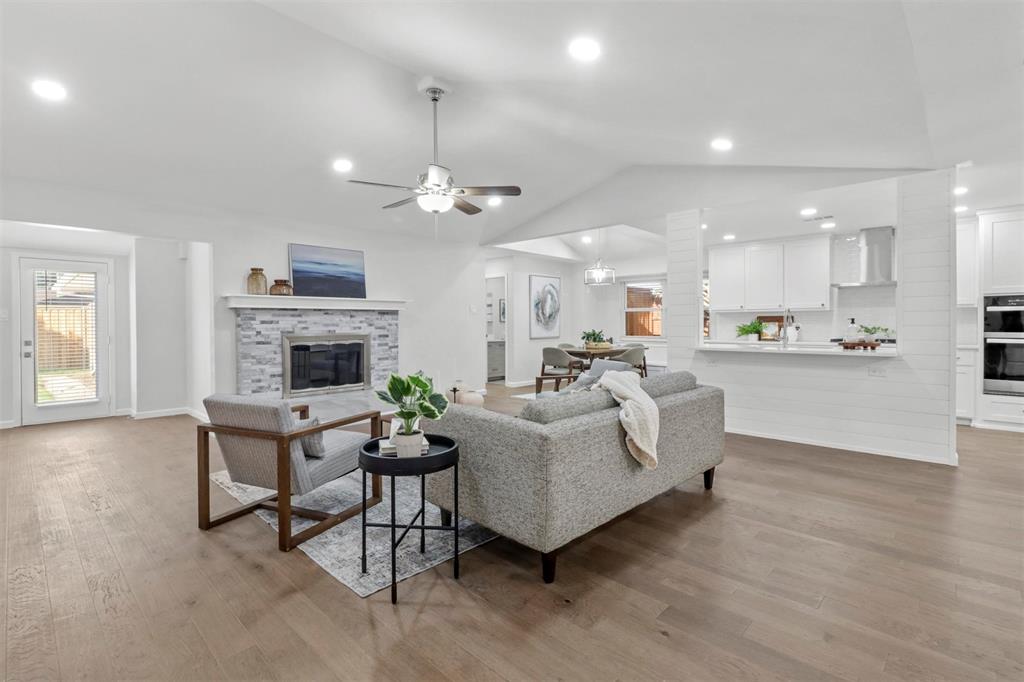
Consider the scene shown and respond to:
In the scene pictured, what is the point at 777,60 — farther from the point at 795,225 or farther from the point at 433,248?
the point at 433,248

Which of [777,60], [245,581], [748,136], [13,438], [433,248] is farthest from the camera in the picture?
[433,248]

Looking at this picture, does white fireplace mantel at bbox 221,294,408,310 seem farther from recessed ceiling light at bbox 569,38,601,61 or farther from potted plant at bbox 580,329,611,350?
recessed ceiling light at bbox 569,38,601,61

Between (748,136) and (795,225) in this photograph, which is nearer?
(748,136)

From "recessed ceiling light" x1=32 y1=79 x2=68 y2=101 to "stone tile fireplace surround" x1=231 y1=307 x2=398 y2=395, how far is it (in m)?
2.44

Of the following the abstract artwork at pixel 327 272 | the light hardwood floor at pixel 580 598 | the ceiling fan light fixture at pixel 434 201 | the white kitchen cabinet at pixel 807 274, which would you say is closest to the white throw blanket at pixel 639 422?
the light hardwood floor at pixel 580 598

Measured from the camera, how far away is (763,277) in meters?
7.36

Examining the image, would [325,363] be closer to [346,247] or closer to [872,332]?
[346,247]

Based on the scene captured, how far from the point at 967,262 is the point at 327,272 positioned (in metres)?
7.51

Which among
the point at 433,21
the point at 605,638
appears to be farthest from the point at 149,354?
the point at 605,638

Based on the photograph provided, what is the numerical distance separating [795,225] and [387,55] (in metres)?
5.37

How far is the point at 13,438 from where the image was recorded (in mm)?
5238

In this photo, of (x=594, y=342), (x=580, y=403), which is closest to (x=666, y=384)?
(x=580, y=403)

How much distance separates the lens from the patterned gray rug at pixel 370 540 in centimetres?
239

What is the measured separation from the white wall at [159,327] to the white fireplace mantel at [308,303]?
1740mm
